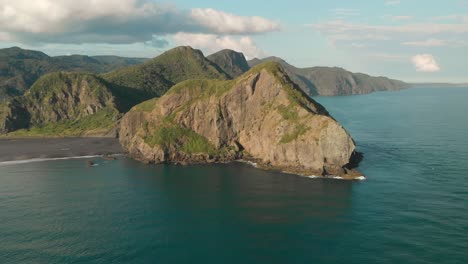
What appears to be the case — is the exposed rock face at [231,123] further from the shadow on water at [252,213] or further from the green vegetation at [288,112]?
the shadow on water at [252,213]

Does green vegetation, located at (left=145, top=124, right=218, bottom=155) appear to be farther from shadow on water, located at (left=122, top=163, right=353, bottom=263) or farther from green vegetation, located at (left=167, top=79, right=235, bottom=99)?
shadow on water, located at (left=122, top=163, right=353, bottom=263)

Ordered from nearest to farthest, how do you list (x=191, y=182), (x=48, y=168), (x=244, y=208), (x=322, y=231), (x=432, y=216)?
(x=322, y=231) < (x=432, y=216) < (x=244, y=208) < (x=191, y=182) < (x=48, y=168)

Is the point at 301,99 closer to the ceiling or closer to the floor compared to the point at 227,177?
closer to the ceiling

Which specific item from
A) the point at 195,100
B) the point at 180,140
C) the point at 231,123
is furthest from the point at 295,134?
the point at 195,100

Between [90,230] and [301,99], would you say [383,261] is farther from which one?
[301,99]

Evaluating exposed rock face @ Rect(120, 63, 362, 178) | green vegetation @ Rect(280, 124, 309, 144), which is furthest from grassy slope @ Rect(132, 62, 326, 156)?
green vegetation @ Rect(280, 124, 309, 144)

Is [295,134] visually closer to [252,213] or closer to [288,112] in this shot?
[288,112]

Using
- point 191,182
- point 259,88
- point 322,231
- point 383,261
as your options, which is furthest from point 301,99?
point 383,261
